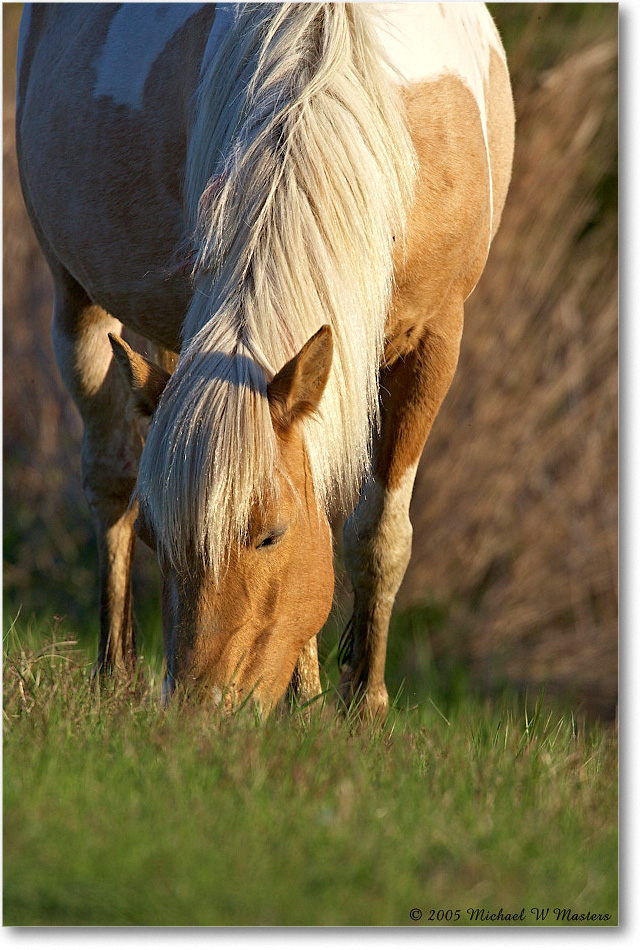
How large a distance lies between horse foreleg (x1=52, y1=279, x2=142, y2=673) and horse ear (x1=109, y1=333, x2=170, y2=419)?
1401 millimetres

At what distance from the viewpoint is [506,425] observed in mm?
4887

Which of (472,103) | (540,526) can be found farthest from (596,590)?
(472,103)

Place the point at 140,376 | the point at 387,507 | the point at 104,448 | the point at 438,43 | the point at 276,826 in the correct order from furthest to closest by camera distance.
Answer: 1. the point at 104,448
2. the point at 387,507
3. the point at 438,43
4. the point at 140,376
5. the point at 276,826

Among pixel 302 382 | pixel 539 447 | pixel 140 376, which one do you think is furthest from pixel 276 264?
pixel 539 447

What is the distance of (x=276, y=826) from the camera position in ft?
6.22

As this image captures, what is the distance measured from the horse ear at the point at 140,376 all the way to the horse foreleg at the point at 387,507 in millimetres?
785

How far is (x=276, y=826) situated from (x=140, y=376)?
0.93 m

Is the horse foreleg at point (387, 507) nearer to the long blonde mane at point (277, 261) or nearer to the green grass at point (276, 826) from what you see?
the long blonde mane at point (277, 261)

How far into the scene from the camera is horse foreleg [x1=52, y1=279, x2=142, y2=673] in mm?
3627

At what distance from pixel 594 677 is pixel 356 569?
2.11 metres

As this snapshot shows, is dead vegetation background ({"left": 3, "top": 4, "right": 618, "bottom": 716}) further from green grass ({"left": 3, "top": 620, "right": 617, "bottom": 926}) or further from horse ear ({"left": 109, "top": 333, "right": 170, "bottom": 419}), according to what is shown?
horse ear ({"left": 109, "top": 333, "right": 170, "bottom": 419})

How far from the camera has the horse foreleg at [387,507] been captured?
288cm

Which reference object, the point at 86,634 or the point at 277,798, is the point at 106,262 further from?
the point at 86,634

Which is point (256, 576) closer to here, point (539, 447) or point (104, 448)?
point (104, 448)
